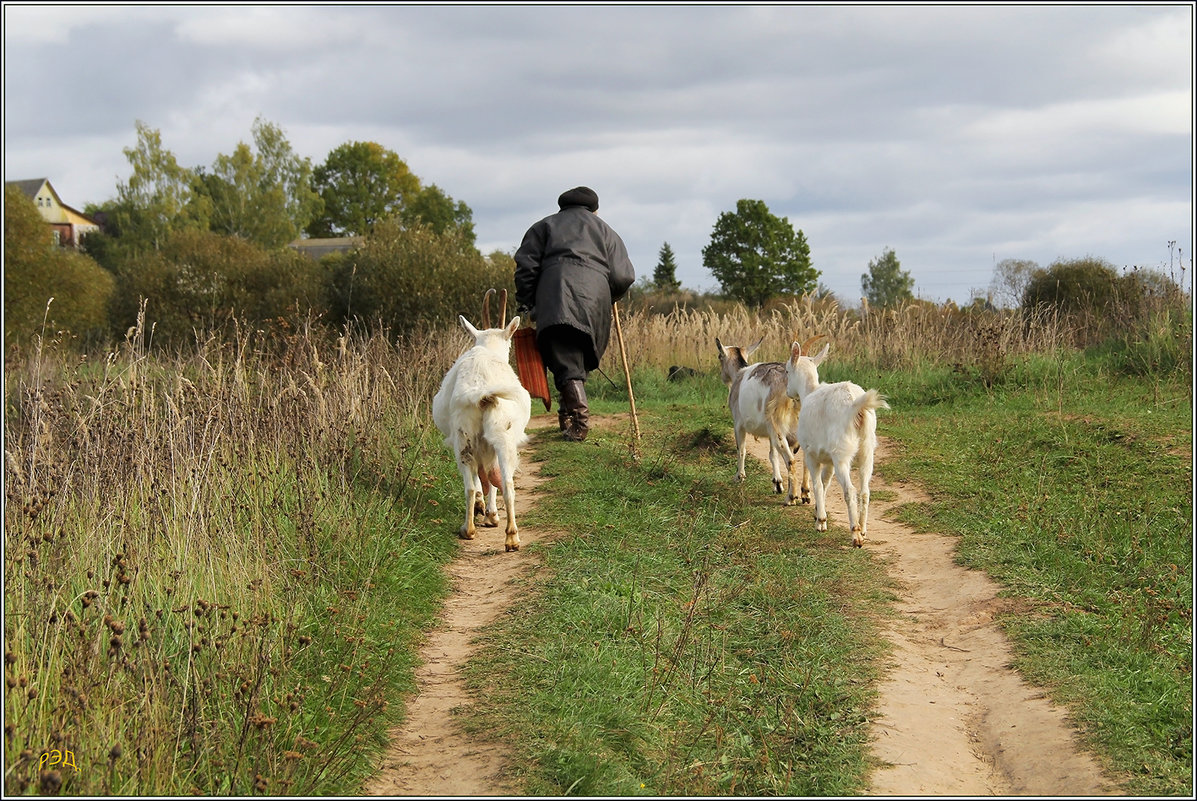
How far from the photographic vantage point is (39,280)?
28.1m

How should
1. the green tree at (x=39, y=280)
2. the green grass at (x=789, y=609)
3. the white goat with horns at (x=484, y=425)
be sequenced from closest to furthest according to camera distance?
1. the green grass at (x=789, y=609)
2. the white goat with horns at (x=484, y=425)
3. the green tree at (x=39, y=280)

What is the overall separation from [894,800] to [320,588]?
337 centimetres

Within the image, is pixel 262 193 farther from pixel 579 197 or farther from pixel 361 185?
pixel 579 197

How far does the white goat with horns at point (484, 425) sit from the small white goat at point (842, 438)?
7.09 feet

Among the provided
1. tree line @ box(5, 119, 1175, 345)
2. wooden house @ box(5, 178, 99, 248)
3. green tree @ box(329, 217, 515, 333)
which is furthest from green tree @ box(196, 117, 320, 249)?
green tree @ box(329, 217, 515, 333)

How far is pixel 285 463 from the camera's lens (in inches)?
287

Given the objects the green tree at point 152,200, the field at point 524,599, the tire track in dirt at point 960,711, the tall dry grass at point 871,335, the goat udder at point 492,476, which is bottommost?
the tire track in dirt at point 960,711

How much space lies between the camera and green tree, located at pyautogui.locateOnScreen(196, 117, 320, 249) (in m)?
53.3

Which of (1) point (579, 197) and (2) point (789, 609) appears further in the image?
(1) point (579, 197)

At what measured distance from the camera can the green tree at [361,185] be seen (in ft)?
199

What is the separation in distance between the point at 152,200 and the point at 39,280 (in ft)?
90.7

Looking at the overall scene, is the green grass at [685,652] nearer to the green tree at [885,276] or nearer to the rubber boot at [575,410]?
the rubber boot at [575,410]

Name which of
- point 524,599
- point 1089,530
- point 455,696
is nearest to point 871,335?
point 1089,530

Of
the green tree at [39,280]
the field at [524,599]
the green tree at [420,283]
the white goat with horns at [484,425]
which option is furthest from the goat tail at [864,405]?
the green tree at [39,280]
